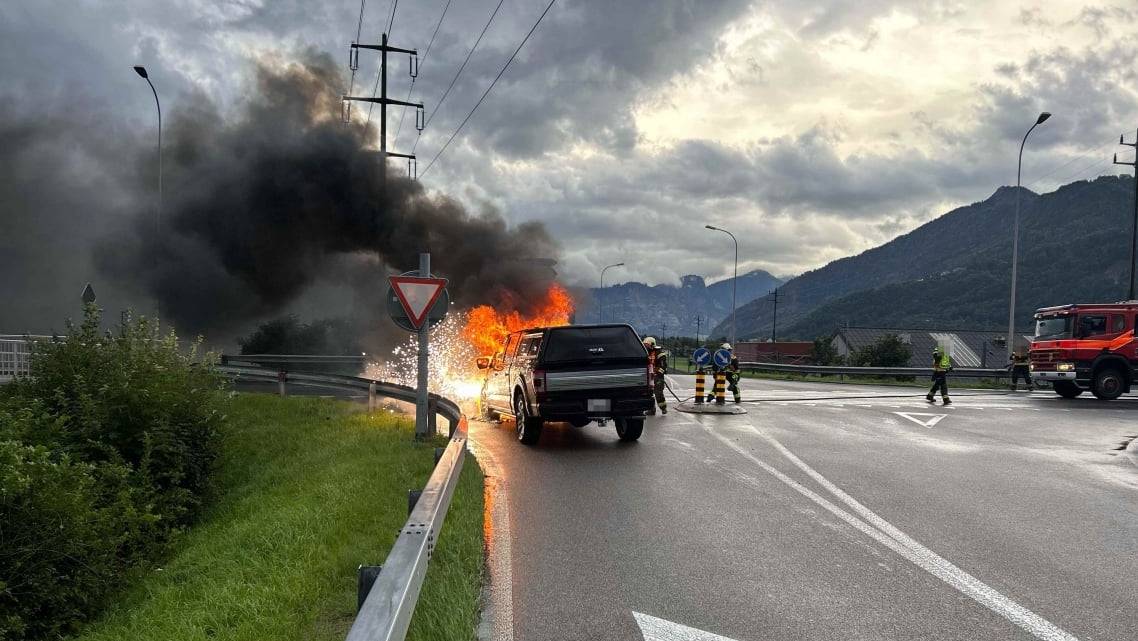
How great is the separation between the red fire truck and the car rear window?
14733 mm

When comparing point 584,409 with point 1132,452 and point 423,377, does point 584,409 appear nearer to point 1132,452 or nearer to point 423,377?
point 423,377

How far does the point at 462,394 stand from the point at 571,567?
1769 centimetres

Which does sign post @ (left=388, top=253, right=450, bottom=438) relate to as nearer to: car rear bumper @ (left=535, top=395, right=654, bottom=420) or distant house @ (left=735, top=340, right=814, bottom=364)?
car rear bumper @ (left=535, top=395, right=654, bottom=420)

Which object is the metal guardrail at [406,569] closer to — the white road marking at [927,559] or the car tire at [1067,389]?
the white road marking at [927,559]

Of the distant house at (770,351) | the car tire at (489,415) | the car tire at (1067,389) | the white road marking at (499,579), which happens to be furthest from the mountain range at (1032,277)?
the white road marking at (499,579)

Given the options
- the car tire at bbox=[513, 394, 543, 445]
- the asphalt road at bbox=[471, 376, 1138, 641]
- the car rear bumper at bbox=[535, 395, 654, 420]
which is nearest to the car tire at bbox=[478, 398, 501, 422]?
the car tire at bbox=[513, 394, 543, 445]

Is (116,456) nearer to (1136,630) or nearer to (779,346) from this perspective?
(1136,630)

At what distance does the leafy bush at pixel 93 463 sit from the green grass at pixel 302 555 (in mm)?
356

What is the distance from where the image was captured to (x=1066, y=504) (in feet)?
23.5

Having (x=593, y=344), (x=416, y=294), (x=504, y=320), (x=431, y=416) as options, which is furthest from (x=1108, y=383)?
(x=416, y=294)

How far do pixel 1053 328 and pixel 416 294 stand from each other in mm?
18657

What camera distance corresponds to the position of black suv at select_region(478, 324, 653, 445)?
1088 centimetres

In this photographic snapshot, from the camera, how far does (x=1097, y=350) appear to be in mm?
20188

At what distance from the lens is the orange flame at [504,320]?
24406 mm
